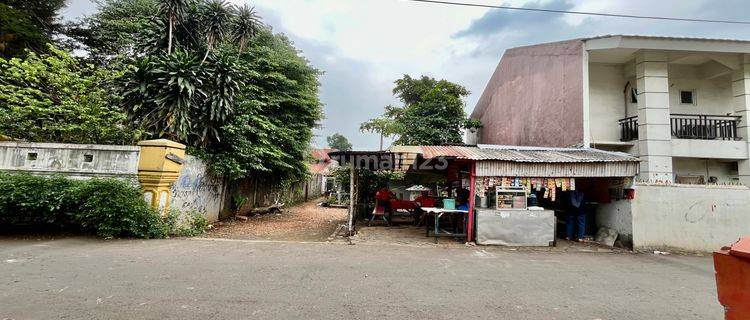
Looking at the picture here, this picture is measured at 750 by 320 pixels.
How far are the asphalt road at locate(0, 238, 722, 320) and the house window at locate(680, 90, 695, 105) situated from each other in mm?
6185

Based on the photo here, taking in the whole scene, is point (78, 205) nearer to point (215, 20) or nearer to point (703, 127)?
point (215, 20)

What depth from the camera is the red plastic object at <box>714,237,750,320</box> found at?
2170mm

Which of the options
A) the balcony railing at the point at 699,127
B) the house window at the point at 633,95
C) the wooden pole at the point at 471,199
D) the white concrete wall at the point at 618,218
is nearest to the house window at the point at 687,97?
the balcony railing at the point at 699,127

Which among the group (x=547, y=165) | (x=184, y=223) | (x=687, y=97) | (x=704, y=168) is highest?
(x=687, y=97)

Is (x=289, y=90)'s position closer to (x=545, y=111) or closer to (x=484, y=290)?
(x=545, y=111)

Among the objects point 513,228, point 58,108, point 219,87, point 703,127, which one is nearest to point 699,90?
point 703,127

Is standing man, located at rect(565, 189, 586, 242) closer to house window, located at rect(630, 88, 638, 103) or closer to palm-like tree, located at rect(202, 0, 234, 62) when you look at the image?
house window, located at rect(630, 88, 638, 103)

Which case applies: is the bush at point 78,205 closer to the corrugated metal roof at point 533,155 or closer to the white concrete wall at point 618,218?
the corrugated metal roof at point 533,155

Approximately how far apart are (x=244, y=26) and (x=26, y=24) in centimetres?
1159

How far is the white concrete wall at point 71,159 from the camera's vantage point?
7531 mm

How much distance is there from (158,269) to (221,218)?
6.48 meters

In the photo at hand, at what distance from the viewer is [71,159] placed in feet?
24.8

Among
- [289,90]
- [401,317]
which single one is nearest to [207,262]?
[401,317]

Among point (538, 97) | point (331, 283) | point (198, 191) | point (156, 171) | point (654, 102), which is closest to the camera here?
point (331, 283)
